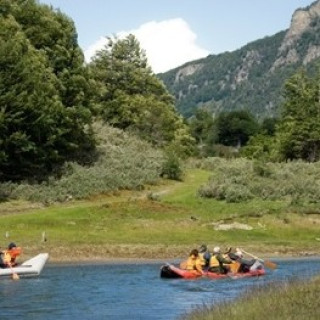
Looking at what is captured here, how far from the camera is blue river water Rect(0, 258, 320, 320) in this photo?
91.1 ft

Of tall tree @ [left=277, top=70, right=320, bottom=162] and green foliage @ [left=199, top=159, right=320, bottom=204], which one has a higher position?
tall tree @ [left=277, top=70, right=320, bottom=162]

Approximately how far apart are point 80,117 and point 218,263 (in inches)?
1171

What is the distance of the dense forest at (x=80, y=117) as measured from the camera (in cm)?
5972

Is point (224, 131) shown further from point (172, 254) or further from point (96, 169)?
point (172, 254)

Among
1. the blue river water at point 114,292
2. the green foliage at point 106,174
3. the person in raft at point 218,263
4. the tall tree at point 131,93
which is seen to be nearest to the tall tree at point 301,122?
the tall tree at point 131,93

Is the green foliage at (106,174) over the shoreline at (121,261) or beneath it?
over

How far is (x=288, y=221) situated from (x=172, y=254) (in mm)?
11407

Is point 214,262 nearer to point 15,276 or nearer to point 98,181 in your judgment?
point 15,276

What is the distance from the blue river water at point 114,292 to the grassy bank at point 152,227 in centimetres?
309

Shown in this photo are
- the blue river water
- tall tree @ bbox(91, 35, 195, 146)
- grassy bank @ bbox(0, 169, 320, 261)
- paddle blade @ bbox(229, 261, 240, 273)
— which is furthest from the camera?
tall tree @ bbox(91, 35, 195, 146)

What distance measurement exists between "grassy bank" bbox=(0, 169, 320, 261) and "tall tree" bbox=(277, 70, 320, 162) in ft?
98.7

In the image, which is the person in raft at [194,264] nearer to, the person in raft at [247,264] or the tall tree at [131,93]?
the person in raft at [247,264]

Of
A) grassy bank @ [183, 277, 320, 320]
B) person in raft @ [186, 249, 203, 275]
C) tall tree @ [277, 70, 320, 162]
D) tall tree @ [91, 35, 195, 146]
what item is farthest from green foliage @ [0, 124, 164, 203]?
grassy bank @ [183, 277, 320, 320]

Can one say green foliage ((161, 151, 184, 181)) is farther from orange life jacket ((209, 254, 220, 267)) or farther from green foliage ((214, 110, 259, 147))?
green foliage ((214, 110, 259, 147))
